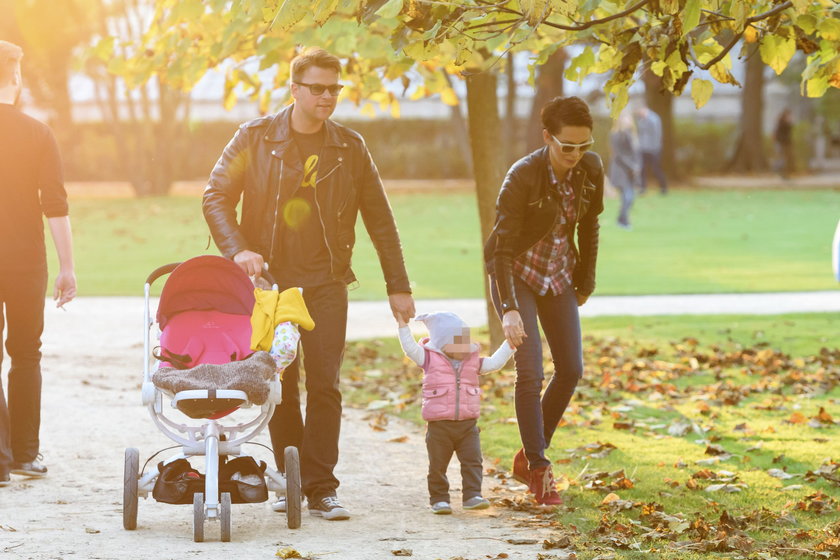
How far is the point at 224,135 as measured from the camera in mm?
44969

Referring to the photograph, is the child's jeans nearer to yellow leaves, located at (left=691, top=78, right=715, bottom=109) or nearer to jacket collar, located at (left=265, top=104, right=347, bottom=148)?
A: jacket collar, located at (left=265, top=104, right=347, bottom=148)

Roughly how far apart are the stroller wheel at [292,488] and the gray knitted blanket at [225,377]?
1.28 feet

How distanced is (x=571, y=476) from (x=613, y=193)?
2722cm

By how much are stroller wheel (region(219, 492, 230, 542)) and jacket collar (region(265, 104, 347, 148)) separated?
1.63 meters

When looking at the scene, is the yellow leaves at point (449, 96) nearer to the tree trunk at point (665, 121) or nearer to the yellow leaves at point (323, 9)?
the yellow leaves at point (323, 9)

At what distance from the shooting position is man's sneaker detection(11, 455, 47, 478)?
734 cm

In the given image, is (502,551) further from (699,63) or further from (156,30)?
(156,30)

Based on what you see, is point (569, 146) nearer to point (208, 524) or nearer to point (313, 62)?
point (313, 62)

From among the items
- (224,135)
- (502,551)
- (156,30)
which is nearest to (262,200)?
(502,551)

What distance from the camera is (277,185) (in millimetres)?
6664

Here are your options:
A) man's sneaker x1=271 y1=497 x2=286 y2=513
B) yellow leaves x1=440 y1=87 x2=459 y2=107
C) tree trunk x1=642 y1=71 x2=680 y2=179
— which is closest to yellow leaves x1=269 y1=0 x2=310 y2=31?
man's sneaker x1=271 y1=497 x2=286 y2=513

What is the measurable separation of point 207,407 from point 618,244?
1641 cm

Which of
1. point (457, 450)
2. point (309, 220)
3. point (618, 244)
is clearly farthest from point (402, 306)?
point (618, 244)

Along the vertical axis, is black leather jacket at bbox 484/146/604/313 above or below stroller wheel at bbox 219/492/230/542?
above
